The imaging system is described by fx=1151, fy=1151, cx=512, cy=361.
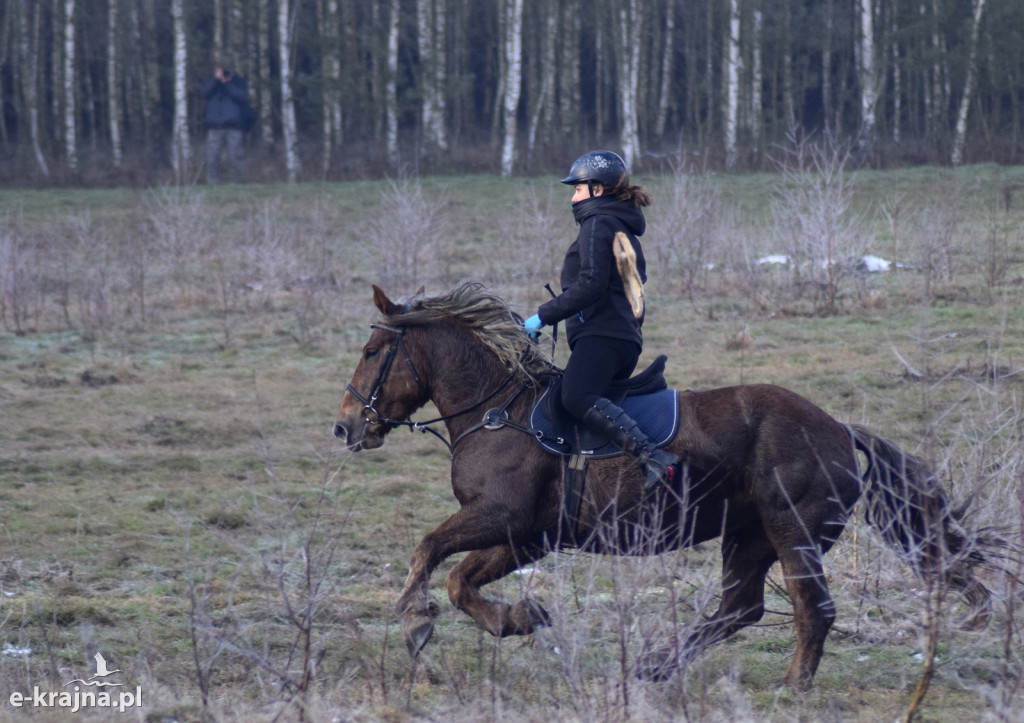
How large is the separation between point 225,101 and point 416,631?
2382cm

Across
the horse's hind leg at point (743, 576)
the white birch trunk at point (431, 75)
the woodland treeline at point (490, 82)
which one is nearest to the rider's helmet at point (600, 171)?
the horse's hind leg at point (743, 576)

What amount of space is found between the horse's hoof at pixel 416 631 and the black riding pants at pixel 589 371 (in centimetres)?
109

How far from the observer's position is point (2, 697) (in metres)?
4.35

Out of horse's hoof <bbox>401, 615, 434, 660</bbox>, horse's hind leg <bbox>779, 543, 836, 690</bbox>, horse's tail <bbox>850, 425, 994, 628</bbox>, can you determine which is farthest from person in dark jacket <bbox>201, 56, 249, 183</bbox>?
horse's hind leg <bbox>779, 543, 836, 690</bbox>

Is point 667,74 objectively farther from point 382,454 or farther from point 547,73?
point 382,454

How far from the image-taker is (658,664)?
4270 millimetres

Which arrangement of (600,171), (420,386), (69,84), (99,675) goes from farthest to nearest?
(69,84) → (420,386) → (600,171) → (99,675)

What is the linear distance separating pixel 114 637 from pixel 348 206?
763 inches

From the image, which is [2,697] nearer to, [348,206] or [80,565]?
[80,565]

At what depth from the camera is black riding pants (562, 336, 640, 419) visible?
4977 millimetres

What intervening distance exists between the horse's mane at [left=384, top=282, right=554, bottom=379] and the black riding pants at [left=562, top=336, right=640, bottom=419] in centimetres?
35

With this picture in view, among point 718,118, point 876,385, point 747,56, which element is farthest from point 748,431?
point 718,118

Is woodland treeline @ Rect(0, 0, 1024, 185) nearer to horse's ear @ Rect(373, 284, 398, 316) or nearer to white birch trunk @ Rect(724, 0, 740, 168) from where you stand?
white birch trunk @ Rect(724, 0, 740, 168)

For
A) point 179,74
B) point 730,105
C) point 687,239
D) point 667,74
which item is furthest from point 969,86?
point 179,74
